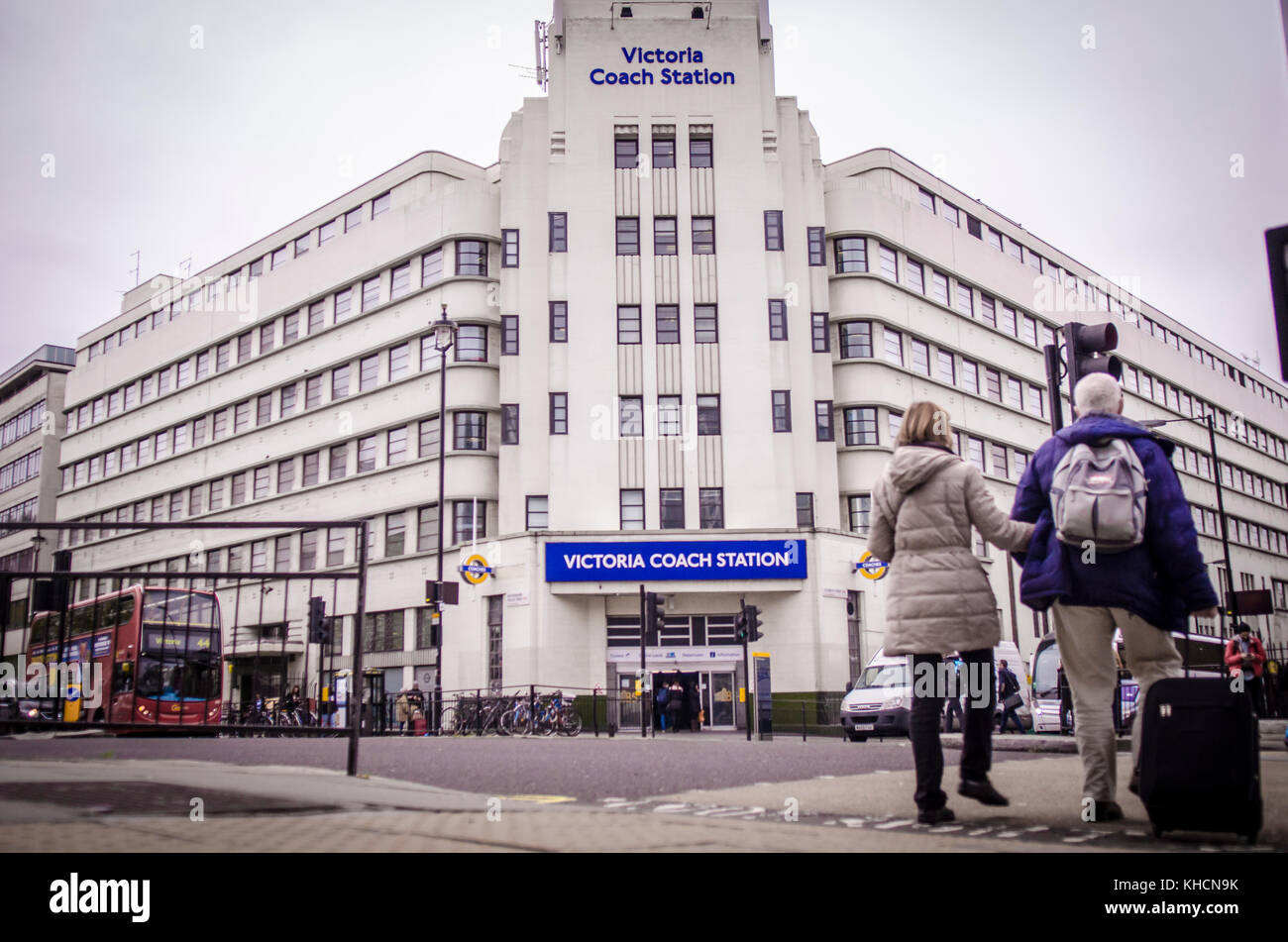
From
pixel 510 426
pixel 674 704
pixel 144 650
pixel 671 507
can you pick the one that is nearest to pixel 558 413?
pixel 510 426

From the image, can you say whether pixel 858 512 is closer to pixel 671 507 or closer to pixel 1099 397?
pixel 671 507

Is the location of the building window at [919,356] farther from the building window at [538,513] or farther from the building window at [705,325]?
the building window at [538,513]

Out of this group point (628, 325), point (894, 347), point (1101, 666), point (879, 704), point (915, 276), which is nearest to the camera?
point (1101, 666)

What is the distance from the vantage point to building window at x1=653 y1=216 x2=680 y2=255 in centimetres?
4050

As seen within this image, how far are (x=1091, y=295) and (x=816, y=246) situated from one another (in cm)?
2789

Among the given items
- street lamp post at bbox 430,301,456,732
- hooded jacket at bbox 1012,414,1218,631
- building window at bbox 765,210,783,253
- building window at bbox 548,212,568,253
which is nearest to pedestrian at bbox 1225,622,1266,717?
hooded jacket at bbox 1012,414,1218,631

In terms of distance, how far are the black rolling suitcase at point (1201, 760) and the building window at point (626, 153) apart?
127 ft

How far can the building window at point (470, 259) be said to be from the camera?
139 ft

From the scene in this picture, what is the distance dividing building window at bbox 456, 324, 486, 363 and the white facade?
0.34ft

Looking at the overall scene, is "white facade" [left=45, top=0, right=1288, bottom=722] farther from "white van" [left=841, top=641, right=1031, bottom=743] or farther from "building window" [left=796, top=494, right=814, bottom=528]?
"white van" [left=841, top=641, right=1031, bottom=743]

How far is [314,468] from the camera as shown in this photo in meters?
47.4

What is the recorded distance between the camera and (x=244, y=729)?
786cm
